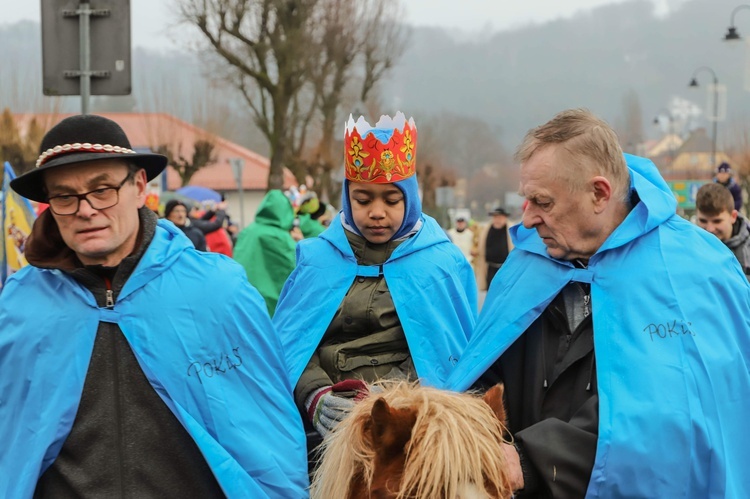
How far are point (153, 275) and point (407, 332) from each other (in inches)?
56.9

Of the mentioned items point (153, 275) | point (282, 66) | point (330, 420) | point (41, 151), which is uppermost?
point (282, 66)

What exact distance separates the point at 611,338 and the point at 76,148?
1.81 m

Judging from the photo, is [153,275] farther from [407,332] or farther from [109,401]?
[407,332]

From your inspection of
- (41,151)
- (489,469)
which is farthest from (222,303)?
(489,469)

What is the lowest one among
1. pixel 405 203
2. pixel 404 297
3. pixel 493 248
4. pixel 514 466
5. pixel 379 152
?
pixel 493 248

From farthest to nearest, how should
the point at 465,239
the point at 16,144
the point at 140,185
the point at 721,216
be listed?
the point at 16,144 → the point at 465,239 → the point at 721,216 → the point at 140,185

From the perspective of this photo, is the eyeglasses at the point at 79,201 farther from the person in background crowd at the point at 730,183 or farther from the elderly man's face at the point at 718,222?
the person in background crowd at the point at 730,183

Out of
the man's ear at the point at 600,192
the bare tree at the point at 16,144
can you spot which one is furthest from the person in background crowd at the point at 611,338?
the bare tree at the point at 16,144

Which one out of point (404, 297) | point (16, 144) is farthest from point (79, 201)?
point (16, 144)

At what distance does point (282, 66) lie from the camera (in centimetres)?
3156

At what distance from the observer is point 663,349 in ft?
10.0

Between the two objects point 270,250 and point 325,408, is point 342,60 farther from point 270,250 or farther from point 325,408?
point 325,408

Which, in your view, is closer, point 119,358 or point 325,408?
point 119,358

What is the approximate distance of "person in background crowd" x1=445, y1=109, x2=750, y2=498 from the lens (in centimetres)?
296
